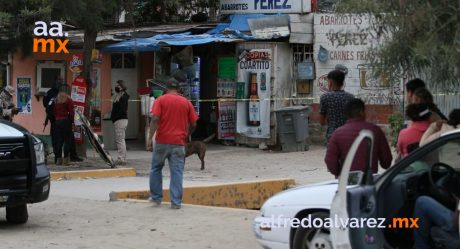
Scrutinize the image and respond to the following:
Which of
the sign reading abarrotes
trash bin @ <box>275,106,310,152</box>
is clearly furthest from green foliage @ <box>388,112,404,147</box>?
the sign reading abarrotes

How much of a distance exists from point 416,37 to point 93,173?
30.4 feet

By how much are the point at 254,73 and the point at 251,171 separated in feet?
14.1

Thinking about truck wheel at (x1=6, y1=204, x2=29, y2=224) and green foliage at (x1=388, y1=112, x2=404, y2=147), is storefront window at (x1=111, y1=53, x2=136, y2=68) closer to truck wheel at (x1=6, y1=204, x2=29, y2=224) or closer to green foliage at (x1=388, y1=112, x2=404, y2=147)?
green foliage at (x1=388, y1=112, x2=404, y2=147)

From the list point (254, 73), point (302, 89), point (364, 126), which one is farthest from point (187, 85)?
point (364, 126)

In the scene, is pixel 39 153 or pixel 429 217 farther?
pixel 39 153

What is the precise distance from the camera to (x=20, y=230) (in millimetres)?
8906

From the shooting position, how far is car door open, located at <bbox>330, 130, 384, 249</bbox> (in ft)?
17.4

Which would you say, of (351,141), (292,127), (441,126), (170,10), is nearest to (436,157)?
(351,141)

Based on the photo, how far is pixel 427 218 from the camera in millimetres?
5867

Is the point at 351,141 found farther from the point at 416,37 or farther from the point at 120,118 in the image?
the point at 120,118

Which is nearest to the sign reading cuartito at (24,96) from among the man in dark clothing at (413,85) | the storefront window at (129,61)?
the storefront window at (129,61)

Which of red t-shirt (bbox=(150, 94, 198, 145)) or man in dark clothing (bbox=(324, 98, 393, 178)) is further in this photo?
red t-shirt (bbox=(150, 94, 198, 145))

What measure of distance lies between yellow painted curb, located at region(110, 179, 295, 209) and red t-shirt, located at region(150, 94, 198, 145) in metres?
1.73

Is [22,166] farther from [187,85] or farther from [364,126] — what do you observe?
[187,85]
